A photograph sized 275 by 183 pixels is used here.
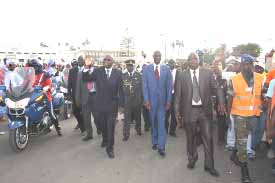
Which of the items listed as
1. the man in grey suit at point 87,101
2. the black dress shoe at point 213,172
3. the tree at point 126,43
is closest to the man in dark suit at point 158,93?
the black dress shoe at point 213,172

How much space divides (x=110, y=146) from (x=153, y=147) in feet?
3.23

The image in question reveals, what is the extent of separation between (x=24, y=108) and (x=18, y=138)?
1.95 ft

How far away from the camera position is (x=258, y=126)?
6160 millimetres

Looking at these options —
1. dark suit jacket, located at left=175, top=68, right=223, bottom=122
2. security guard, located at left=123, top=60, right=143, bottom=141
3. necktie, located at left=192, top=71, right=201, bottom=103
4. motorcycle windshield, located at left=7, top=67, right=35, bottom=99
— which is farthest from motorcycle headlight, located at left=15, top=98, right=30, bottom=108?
necktie, located at left=192, top=71, right=201, bottom=103

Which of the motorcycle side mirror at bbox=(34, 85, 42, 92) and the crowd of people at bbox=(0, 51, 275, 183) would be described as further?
the motorcycle side mirror at bbox=(34, 85, 42, 92)

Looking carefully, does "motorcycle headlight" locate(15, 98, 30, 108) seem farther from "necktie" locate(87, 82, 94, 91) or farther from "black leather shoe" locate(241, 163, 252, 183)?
"black leather shoe" locate(241, 163, 252, 183)

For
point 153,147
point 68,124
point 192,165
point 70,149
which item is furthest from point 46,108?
point 192,165

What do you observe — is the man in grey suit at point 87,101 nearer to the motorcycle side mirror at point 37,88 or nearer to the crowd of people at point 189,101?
the crowd of people at point 189,101

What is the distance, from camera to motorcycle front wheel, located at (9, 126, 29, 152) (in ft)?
21.1

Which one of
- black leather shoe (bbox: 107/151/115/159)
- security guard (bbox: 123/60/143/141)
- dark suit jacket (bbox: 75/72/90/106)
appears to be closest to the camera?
black leather shoe (bbox: 107/151/115/159)

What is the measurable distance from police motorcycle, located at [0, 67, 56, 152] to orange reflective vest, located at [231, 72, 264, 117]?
13.4 feet

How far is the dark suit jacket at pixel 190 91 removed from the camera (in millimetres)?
5418

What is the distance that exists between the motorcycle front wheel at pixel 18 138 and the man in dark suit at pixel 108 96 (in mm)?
1587

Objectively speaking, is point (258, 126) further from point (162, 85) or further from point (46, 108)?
point (46, 108)
